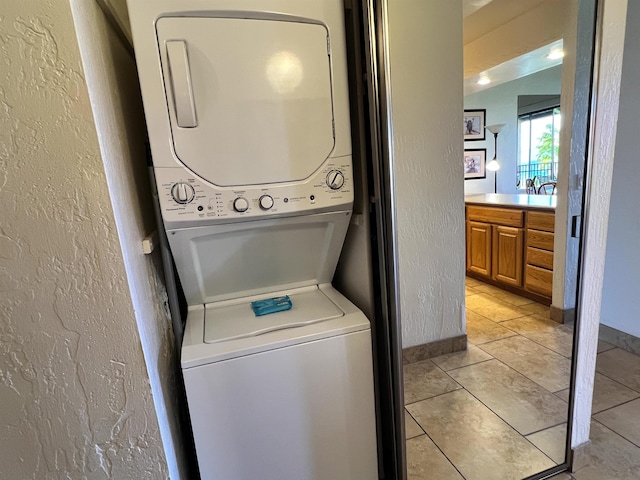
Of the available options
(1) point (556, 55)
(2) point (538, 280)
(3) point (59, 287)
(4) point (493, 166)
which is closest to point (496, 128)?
(4) point (493, 166)

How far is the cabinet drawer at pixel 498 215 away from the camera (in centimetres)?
205

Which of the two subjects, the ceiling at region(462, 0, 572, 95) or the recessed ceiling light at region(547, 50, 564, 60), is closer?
the recessed ceiling light at region(547, 50, 564, 60)

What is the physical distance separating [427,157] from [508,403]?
1314mm

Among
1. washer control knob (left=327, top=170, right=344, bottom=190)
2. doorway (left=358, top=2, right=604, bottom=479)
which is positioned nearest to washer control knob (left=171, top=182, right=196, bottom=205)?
washer control knob (left=327, top=170, right=344, bottom=190)

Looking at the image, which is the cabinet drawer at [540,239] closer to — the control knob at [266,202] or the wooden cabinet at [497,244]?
the wooden cabinet at [497,244]

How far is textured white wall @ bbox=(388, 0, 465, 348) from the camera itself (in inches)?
54.8

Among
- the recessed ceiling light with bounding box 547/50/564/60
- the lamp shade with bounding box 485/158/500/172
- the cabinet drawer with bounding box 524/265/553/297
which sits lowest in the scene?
the cabinet drawer with bounding box 524/265/553/297

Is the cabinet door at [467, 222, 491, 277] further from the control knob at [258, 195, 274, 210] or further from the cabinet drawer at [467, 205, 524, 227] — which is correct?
the control knob at [258, 195, 274, 210]

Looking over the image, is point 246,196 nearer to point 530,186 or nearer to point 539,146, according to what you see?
point 539,146

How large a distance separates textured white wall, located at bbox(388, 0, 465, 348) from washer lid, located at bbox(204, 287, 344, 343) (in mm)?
439

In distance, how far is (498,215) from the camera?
2127mm

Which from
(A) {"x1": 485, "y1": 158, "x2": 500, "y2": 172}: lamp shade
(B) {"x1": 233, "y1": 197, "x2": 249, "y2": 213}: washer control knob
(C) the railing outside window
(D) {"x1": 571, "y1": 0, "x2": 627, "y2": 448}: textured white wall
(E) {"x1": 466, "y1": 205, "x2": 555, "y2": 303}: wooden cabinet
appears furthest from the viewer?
(A) {"x1": 485, "y1": 158, "x2": 500, "y2": 172}: lamp shade

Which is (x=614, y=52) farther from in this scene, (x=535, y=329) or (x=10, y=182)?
(x=10, y=182)

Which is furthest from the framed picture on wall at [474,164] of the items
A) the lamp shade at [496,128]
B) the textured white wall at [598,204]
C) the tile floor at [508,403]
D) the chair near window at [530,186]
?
the textured white wall at [598,204]
